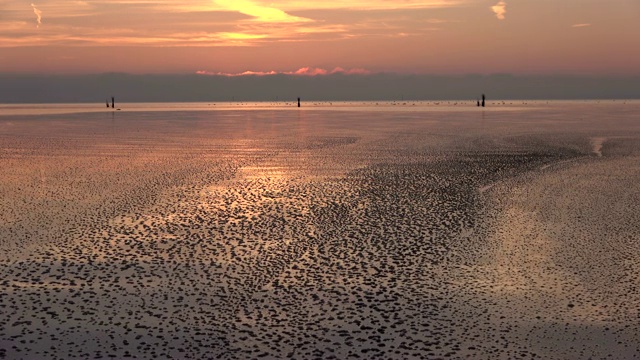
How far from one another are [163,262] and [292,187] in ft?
28.3

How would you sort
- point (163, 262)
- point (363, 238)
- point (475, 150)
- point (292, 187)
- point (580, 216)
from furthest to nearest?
1. point (475, 150)
2. point (292, 187)
3. point (580, 216)
4. point (363, 238)
5. point (163, 262)

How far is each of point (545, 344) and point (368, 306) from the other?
2287 mm

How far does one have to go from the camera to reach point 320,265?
34.4 feet

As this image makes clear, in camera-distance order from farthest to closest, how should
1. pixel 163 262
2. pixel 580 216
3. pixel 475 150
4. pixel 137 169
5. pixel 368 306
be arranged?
pixel 475 150 < pixel 137 169 < pixel 580 216 < pixel 163 262 < pixel 368 306

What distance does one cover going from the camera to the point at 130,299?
8.77 m

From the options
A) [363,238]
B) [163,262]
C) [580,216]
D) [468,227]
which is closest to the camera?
[163,262]

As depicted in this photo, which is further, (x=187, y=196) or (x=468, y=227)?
(x=187, y=196)

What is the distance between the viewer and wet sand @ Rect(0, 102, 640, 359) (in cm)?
735

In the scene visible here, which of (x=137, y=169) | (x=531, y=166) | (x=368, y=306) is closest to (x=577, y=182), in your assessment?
(x=531, y=166)

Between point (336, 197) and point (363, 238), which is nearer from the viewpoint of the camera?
point (363, 238)

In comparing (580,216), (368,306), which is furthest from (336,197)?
(368,306)

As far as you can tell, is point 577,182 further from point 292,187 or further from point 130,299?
point 130,299

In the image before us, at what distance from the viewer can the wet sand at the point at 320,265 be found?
24.1 feet

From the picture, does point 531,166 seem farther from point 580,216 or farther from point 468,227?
point 468,227
